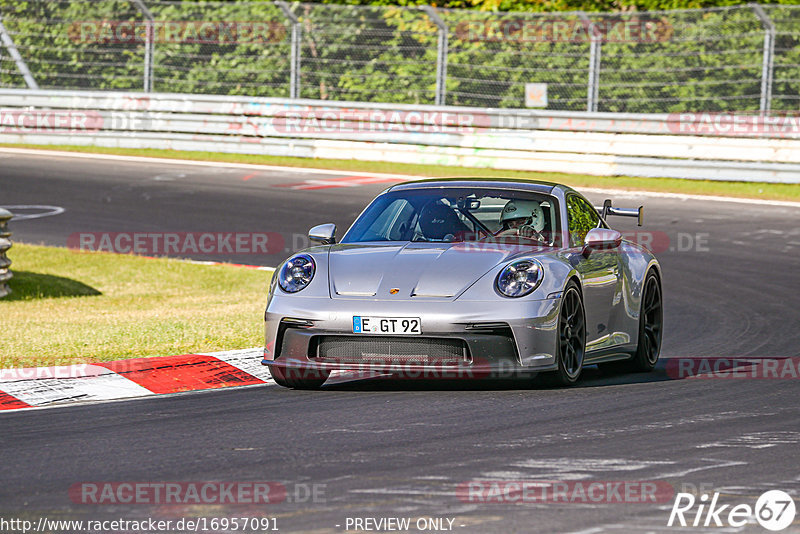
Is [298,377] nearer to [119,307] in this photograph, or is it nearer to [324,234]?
[324,234]

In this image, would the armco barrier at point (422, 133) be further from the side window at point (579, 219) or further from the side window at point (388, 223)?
the side window at point (388, 223)

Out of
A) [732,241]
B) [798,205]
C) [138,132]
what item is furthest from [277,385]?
[138,132]

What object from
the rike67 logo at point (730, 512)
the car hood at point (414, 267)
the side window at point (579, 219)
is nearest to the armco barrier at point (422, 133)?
the side window at point (579, 219)

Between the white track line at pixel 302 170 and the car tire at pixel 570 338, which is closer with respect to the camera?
the car tire at pixel 570 338

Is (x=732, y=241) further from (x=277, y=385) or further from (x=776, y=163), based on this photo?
(x=277, y=385)

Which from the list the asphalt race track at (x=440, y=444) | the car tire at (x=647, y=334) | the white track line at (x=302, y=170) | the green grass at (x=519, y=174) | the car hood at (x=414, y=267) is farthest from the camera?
the green grass at (x=519, y=174)

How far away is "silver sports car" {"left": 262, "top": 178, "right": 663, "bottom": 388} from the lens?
290 inches

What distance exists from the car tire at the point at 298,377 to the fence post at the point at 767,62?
13919mm

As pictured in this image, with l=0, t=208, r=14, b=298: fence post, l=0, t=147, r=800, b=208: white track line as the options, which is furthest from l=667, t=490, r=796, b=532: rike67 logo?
l=0, t=147, r=800, b=208: white track line

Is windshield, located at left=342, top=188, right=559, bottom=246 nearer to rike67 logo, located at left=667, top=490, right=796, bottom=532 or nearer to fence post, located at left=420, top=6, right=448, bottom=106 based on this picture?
rike67 logo, located at left=667, top=490, right=796, bottom=532

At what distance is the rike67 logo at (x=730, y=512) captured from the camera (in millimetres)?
4703

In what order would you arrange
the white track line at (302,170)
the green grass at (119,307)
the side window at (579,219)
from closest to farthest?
the side window at (579,219) < the green grass at (119,307) < the white track line at (302,170)

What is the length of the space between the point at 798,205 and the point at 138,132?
11997mm

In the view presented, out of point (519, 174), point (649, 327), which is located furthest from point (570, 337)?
point (519, 174)
